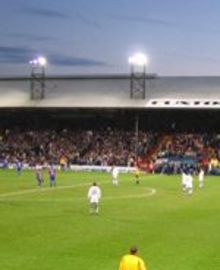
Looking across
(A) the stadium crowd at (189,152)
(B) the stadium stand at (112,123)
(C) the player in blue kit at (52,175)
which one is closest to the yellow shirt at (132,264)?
(C) the player in blue kit at (52,175)

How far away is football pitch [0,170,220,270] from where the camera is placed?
2334cm

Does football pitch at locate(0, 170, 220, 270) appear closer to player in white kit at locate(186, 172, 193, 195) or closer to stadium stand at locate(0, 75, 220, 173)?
player in white kit at locate(186, 172, 193, 195)

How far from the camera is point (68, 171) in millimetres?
76312

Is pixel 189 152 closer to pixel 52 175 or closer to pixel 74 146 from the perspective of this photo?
pixel 74 146

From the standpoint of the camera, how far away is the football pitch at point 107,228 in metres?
23.3

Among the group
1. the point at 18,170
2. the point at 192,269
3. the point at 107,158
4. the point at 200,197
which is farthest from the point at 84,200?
the point at 107,158

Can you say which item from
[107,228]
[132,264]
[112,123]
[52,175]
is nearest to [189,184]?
[52,175]

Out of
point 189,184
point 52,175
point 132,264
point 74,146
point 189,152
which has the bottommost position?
point 132,264

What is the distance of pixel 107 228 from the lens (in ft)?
101

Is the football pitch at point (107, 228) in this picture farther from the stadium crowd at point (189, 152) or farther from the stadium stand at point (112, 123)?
the stadium stand at point (112, 123)

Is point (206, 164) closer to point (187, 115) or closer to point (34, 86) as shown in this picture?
point (187, 115)

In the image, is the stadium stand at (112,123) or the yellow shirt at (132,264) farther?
the stadium stand at (112,123)

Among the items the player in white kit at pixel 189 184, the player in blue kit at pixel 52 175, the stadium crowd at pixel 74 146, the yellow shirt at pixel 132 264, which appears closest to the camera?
the yellow shirt at pixel 132 264

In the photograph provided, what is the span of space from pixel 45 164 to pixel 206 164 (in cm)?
1724
